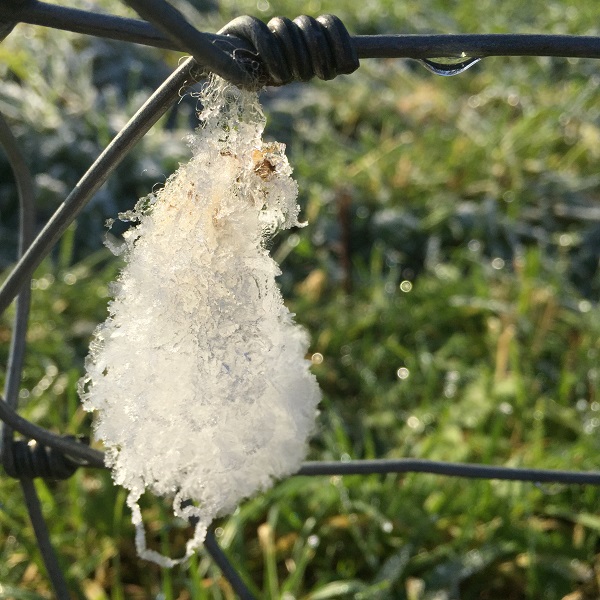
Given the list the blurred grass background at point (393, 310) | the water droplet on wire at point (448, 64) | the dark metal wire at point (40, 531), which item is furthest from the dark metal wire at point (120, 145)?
the blurred grass background at point (393, 310)

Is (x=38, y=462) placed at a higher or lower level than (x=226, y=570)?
higher

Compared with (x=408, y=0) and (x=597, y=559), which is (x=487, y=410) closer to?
(x=597, y=559)

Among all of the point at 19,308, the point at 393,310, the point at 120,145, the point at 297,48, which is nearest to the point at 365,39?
the point at 297,48

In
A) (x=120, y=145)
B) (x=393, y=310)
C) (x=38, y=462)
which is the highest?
(x=120, y=145)

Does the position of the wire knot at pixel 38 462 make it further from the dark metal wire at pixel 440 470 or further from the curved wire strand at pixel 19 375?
the dark metal wire at pixel 440 470

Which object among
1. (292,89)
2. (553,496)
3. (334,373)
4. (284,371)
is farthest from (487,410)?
(292,89)

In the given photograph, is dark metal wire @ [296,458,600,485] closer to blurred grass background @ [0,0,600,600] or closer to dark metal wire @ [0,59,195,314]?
blurred grass background @ [0,0,600,600]

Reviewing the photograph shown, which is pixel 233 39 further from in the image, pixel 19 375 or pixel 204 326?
pixel 19 375
